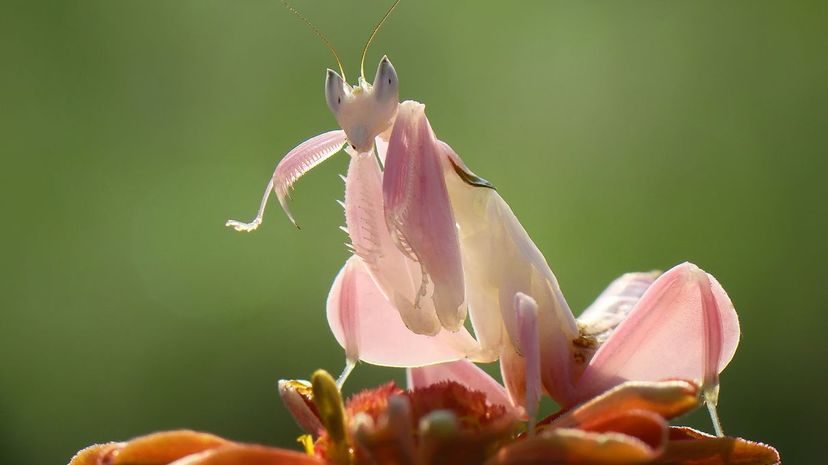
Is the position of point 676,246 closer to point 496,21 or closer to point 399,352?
point 496,21

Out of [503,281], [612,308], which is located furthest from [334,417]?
[612,308]

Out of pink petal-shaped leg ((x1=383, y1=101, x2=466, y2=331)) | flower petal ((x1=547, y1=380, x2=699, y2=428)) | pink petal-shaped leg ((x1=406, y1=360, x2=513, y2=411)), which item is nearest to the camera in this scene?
flower petal ((x1=547, y1=380, x2=699, y2=428))

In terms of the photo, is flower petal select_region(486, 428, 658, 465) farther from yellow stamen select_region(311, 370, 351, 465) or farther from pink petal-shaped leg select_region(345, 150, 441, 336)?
pink petal-shaped leg select_region(345, 150, 441, 336)

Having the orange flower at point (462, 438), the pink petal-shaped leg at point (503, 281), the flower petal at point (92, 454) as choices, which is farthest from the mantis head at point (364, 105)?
the flower petal at point (92, 454)

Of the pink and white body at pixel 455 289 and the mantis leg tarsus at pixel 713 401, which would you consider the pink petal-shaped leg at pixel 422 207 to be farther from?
the mantis leg tarsus at pixel 713 401

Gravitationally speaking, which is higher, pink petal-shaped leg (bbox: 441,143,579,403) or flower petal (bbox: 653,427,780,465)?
pink petal-shaped leg (bbox: 441,143,579,403)

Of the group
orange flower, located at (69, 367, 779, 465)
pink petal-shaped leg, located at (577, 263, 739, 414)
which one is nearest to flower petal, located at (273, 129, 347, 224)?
orange flower, located at (69, 367, 779, 465)
